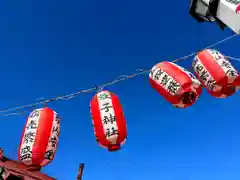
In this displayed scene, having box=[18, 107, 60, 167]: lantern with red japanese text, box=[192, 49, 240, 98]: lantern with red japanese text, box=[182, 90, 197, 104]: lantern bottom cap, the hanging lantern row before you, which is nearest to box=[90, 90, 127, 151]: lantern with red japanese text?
the hanging lantern row

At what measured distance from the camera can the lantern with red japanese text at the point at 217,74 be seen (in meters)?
5.58

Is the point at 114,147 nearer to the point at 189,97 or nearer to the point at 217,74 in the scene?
the point at 189,97

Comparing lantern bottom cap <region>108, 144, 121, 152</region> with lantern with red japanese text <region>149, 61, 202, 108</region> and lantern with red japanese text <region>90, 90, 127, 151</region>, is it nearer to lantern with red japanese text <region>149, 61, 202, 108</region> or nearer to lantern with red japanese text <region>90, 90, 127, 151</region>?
lantern with red japanese text <region>90, 90, 127, 151</region>

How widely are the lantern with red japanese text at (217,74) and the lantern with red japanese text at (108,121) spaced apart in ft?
6.26

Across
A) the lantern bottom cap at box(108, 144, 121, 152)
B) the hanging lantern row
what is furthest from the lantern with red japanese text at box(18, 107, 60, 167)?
the lantern bottom cap at box(108, 144, 121, 152)

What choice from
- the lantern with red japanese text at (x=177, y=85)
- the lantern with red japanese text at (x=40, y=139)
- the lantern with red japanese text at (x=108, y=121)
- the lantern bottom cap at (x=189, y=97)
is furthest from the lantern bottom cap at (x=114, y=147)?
the lantern bottom cap at (x=189, y=97)

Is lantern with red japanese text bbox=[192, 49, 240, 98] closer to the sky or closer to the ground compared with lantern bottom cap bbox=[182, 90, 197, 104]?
closer to the sky

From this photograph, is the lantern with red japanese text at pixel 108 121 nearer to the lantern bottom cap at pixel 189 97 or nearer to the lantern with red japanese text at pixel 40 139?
the lantern with red japanese text at pixel 40 139

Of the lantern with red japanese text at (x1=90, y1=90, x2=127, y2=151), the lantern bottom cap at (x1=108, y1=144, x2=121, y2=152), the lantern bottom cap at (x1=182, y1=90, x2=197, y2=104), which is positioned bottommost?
the lantern bottom cap at (x1=108, y1=144, x2=121, y2=152)

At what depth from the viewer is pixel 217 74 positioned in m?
5.64

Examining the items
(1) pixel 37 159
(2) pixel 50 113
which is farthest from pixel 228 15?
(1) pixel 37 159

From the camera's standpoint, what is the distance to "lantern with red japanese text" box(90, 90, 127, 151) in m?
5.43

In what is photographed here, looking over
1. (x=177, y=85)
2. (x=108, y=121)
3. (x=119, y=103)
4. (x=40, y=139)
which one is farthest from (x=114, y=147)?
(x=177, y=85)

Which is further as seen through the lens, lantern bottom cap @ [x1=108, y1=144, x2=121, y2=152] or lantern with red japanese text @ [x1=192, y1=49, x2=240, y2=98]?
lantern with red japanese text @ [x1=192, y1=49, x2=240, y2=98]
